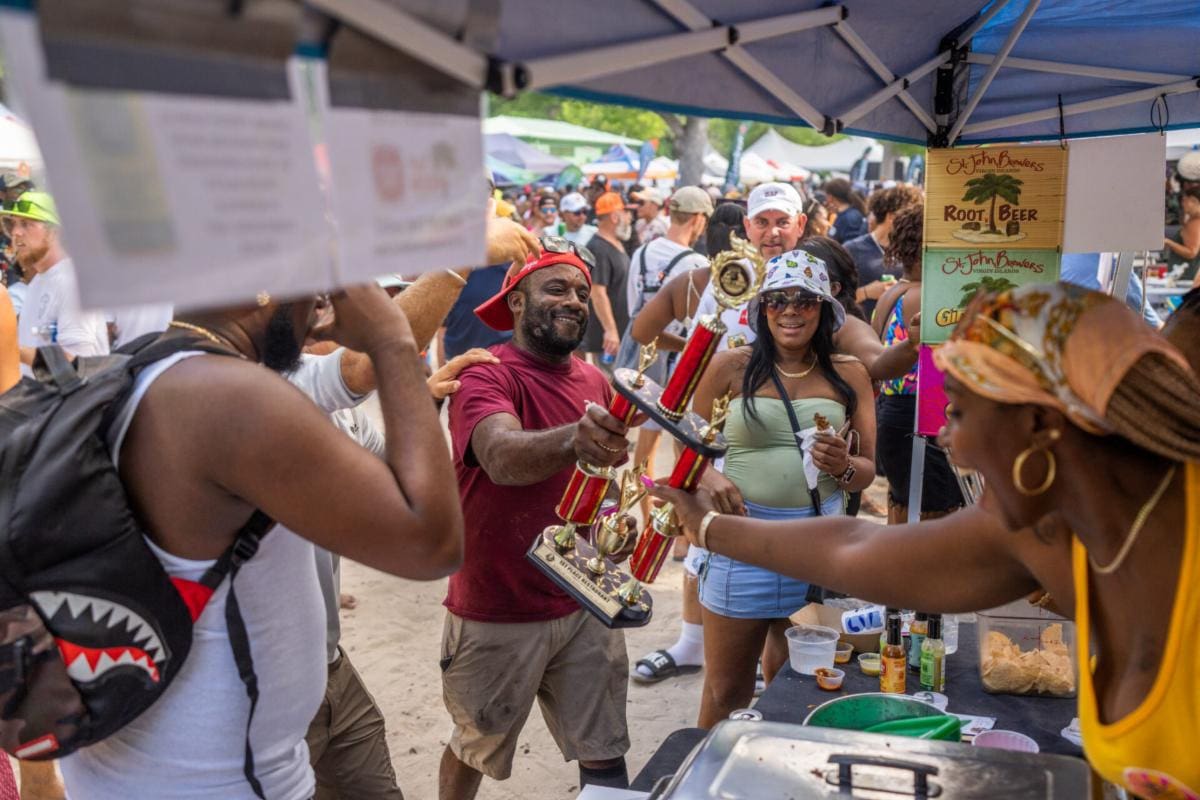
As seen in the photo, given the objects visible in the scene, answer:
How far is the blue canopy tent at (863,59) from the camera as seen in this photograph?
164 cm

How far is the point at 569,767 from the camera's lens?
433 cm

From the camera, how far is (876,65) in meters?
3.07

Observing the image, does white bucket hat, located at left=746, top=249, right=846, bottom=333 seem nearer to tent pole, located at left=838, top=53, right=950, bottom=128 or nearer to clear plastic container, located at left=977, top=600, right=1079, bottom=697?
tent pole, located at left=838, top=53, right=950, bottom=128

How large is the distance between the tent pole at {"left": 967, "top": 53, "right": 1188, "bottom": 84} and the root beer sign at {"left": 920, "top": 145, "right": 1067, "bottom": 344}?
0.26m

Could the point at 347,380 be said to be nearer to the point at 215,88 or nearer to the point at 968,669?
the point at 215,88

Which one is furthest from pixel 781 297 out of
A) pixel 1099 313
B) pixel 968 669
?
pixel 1099 313

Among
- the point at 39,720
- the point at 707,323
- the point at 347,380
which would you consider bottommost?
the point at 39,720

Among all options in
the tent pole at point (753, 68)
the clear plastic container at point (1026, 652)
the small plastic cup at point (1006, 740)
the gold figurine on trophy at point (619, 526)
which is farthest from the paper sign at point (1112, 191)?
the gold figurine on trophy at point (619, 526)

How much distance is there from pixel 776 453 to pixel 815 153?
97.3 feet

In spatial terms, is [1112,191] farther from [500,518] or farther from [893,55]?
[500,518]

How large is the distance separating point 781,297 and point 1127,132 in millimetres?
1598

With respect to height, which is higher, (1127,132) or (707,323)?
(1127,132)

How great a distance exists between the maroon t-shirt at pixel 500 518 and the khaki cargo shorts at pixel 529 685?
0.21ft

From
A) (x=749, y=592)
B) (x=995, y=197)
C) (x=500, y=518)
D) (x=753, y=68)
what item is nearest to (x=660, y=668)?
(x=749, y=592)
